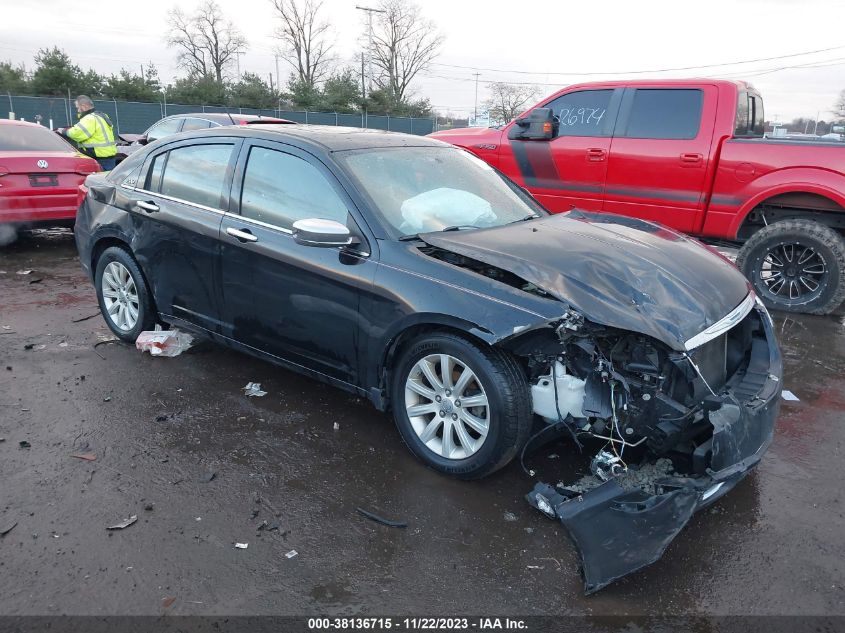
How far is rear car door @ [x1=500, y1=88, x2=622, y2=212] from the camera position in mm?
7027

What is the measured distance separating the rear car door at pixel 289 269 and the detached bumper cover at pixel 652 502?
145 cm

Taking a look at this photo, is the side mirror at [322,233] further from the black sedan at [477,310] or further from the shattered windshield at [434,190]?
the shattered windshield at [434,190]

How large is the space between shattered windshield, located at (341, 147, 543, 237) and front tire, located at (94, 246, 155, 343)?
2.12 m

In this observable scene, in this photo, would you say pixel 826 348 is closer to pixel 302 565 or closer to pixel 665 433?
pixel 665 433

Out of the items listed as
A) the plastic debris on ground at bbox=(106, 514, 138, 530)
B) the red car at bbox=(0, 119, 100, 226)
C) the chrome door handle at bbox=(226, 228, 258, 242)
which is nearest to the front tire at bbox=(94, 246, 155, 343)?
the chrome door handle at bbox=(226, 228, 258, 242)

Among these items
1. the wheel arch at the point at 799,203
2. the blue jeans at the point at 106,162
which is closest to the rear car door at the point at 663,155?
the wheel arch at the point at 799,203

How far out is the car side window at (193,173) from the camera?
4223mm

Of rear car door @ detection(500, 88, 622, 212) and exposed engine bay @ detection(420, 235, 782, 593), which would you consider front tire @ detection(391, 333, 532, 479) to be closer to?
exposed engine bay @ detection(420, 235, 782, 593)

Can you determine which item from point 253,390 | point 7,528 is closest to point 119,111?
point 253,390

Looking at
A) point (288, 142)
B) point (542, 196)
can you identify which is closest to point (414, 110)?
point (542, 196)

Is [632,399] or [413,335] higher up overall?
[413,335]

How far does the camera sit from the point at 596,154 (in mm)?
7000

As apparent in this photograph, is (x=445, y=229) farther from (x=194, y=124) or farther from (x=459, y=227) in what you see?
(x=194, y=124)

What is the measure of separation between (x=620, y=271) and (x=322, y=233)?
1.56 meters
